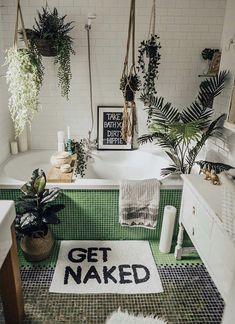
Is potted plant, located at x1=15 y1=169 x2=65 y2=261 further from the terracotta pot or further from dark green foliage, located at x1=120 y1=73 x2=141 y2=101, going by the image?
dark green foliage, located at x1=120 y1=73 x2=141 y2=101

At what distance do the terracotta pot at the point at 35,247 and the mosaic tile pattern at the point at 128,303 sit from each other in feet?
0.48

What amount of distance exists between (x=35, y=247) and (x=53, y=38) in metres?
1.90

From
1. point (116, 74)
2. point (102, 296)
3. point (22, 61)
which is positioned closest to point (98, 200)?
point (102, 296)

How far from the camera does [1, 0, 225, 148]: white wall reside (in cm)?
279

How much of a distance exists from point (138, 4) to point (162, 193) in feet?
6.73

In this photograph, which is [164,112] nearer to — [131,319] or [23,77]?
[23,77]

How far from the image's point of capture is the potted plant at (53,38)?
7.92 feet

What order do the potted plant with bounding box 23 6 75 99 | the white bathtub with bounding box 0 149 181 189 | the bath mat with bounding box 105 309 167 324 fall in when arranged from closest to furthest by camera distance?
1. the bath mat with bounding box 105 309 167 324
2. the potted plant with bounding box 23 6 75 99
3. the white bathtub with bounding box 0 149 181 189

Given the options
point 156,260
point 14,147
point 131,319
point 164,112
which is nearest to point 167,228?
point 156,260

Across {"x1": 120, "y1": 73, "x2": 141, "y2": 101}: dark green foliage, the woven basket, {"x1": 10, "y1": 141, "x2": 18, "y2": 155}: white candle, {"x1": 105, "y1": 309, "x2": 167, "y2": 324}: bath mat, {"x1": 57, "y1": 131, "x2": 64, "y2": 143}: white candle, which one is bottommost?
{"x1": 105, "y1": 309, "x2": 167, "y2": 324}: bath mat

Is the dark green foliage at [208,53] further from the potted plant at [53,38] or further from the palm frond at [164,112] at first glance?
the potted plant at [53,38]

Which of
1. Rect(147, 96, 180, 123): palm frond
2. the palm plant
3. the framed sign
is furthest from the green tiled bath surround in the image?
the framed sign

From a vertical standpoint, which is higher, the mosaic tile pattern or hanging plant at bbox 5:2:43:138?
hanging plant at bbox 5:2:43:138

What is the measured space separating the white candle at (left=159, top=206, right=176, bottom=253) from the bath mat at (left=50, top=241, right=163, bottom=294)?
141 mm
